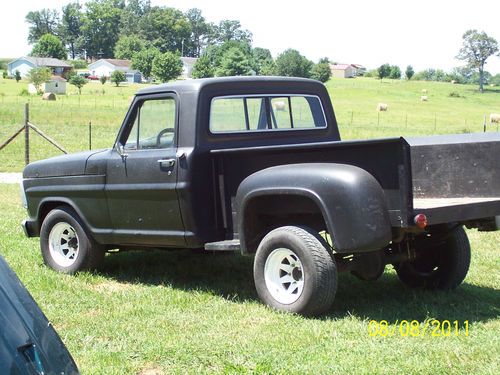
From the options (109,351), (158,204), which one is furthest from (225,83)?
(109,351)

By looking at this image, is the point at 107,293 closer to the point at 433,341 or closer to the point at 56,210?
the point at 56,210

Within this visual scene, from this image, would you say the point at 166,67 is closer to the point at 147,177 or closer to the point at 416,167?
the point at 147,177

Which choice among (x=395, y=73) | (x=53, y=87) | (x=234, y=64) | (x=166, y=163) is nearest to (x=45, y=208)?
(x=166, y=163)

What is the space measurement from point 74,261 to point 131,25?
17573 cm

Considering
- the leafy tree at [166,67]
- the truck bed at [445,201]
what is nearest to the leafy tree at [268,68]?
the leafy tree at [166,67]

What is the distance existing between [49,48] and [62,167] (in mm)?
159171

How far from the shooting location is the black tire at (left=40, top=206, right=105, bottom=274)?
717 centimetres

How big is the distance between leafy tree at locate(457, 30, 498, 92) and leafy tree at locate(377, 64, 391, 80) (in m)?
13.8

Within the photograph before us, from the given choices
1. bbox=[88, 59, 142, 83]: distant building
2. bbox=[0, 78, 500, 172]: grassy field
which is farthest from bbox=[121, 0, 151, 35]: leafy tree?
bbox=[0, 78, 500, 172]: grassy field

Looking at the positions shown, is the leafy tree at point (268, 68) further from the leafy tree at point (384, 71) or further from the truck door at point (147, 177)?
the truck door at point (147, 177)

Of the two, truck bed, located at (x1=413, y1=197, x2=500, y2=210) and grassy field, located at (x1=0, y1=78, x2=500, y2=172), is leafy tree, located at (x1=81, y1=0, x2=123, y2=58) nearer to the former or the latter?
grassy field, located at (x1=0, y1=78, x2=500, y2=172)

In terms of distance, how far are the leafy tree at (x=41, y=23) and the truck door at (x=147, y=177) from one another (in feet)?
621

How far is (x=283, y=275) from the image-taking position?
5.73 m

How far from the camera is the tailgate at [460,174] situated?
5.55 m
